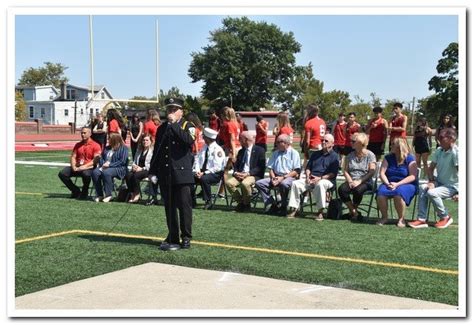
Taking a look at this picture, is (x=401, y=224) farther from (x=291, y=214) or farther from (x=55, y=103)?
(x=55, y=103)

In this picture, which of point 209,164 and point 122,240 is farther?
point 209,164

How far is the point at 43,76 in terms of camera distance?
111m

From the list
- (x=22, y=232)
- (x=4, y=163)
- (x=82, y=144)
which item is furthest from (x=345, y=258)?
(x=82, y=144)

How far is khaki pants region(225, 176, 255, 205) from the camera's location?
419 inches

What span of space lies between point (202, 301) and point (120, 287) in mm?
881

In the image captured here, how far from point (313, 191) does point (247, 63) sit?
67.0 m

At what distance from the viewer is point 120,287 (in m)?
5.93

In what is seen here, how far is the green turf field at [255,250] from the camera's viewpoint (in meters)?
6.25

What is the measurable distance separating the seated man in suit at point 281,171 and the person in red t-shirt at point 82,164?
3.57 metres

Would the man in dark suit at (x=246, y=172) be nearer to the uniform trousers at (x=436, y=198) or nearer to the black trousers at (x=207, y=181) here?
the black trousers at (x=207, y=181)

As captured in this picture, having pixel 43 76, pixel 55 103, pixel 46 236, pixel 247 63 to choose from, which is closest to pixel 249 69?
pixel 247 63

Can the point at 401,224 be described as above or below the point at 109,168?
below

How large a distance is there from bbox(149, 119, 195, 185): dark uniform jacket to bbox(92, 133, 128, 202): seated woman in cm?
435
